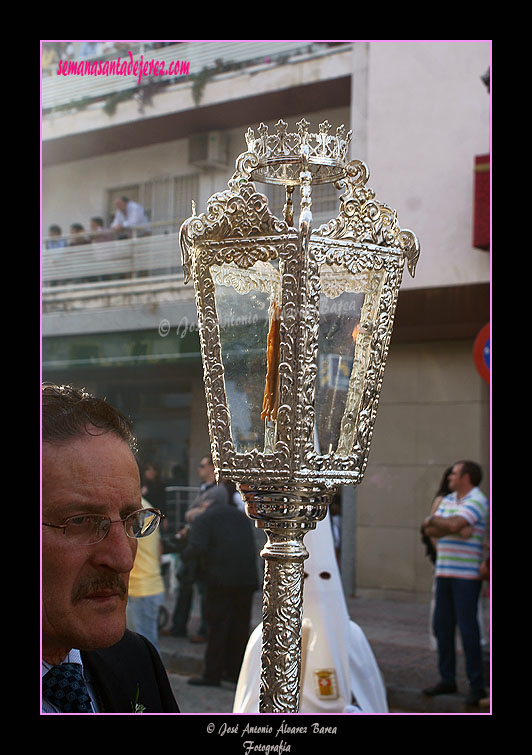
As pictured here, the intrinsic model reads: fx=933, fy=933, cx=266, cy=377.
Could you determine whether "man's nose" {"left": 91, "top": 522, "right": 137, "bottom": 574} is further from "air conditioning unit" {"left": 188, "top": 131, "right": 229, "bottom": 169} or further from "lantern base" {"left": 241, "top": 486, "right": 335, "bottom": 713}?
"air conditioning unit" {"left": 188, "top": 131, "right": 229, "bottom": 169}

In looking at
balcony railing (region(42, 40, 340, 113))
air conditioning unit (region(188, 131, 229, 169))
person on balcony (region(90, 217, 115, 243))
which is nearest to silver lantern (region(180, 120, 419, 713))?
balcony railing (region(42, 40, 340, 113))

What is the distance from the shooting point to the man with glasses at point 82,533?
1501mm

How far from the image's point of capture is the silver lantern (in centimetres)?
165

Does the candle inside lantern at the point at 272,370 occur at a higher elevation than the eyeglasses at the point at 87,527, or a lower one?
higher

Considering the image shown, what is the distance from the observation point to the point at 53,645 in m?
1.53

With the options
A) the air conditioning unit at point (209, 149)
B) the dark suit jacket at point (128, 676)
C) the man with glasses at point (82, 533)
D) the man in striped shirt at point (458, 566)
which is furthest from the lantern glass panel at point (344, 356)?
the man in striped shirt at point (458, 566)

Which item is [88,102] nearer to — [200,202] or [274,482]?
[200,202]

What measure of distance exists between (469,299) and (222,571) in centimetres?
380

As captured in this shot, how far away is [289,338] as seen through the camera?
165 centimetres

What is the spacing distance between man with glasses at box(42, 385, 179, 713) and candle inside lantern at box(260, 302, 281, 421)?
0.26 metres

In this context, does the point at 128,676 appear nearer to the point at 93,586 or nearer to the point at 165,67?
the point at 93,586

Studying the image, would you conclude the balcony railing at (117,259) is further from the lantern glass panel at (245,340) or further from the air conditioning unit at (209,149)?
the lantern glass panel at (245,340)

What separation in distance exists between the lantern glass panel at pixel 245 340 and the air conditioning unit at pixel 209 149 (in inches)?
163
